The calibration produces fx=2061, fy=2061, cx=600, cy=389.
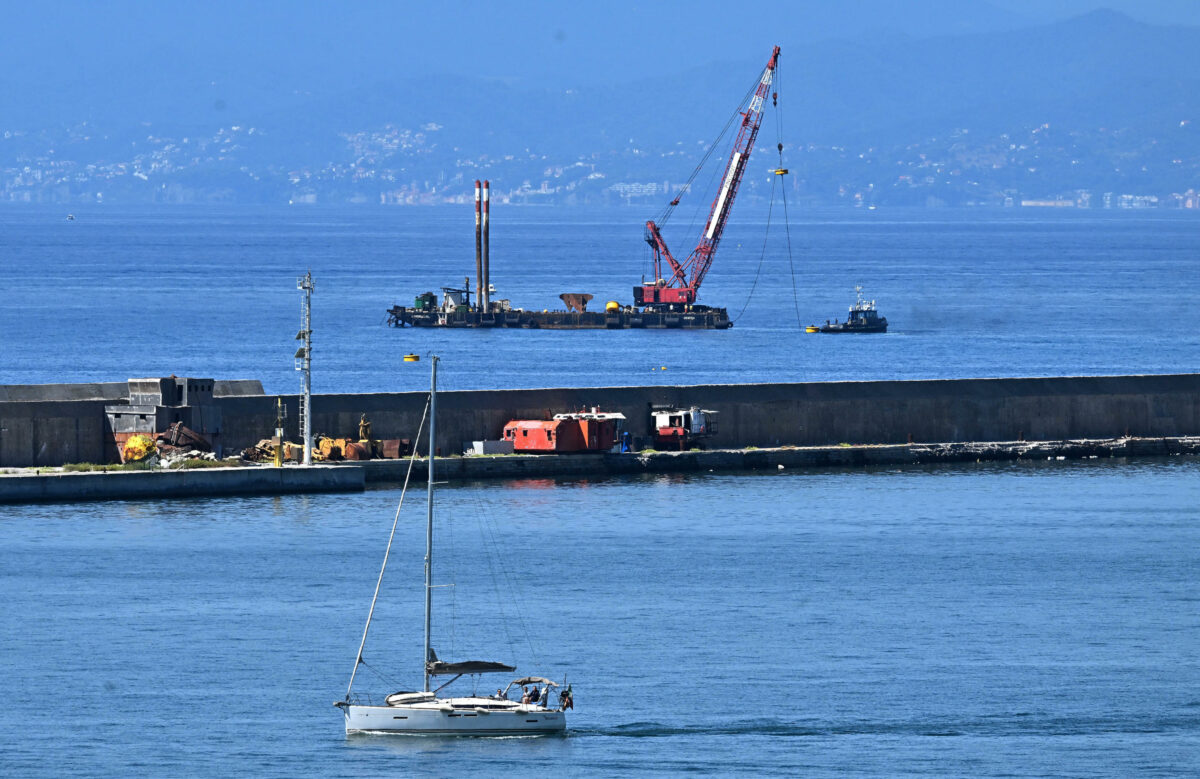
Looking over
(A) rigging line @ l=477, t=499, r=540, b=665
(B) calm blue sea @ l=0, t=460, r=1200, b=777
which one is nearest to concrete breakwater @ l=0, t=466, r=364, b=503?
(B) calm blue sea @ l=0, t=460, r=1200, b=777

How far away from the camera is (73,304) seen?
181 meters

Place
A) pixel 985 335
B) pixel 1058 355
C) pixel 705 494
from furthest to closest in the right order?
pixel 985 335
pixel 1058 355
pixel 705 494

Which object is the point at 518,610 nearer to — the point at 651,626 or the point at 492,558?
the point at 651,626

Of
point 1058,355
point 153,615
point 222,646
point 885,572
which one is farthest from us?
point 1058,355

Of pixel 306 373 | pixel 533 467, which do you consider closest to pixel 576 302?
pixel 533 467

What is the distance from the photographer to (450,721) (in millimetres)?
38031

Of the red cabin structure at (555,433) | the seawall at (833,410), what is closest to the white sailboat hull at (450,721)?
the seawall at (833,410)

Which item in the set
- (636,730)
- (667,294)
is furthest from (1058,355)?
(636,730)

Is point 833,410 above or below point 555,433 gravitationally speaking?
above

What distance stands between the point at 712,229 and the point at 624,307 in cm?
1069

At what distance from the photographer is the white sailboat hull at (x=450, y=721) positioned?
3794cm

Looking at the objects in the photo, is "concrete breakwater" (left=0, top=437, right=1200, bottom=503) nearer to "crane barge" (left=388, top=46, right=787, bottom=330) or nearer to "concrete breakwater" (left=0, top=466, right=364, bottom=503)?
"concrete breakwater" (left=0, top=466, right=364, bottom=503)

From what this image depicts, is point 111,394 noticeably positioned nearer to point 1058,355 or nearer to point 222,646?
point 222,646

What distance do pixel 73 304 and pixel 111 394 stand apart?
376 ft
